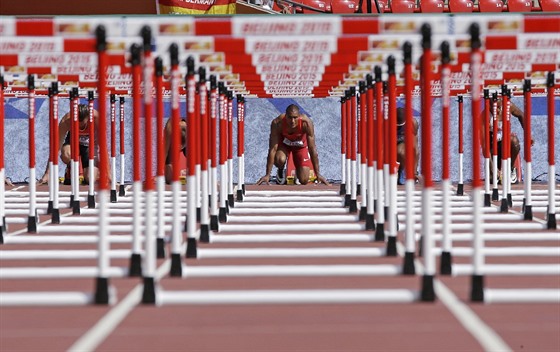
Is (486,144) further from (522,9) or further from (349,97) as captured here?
(522,9)

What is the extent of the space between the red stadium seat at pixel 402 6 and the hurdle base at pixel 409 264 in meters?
16.6

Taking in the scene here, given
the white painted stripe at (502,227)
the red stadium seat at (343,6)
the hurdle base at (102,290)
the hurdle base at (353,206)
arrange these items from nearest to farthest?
the hurdle base at (102,290) < the white painted stripe at (502,227) < the hurdle base at (353,206) < the red stadium seat at (343,6)

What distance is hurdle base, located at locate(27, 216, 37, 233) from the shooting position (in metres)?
11.1

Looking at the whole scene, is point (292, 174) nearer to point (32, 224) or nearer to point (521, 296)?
point (32, 224)

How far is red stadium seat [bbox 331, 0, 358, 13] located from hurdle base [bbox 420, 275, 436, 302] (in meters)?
18.4

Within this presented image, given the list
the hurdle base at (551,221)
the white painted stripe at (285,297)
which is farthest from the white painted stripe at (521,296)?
the hurdle base at (551,221)

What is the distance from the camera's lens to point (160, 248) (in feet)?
28.8

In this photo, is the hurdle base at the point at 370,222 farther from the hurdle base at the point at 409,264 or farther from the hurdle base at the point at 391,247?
the hurdle base at the point at 409,264

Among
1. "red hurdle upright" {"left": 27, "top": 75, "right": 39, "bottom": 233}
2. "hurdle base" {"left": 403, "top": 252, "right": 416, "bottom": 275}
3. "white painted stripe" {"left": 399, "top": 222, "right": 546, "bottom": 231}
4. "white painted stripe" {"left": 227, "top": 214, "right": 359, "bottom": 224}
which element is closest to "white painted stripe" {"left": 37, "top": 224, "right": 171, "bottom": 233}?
"red hurdle upright" {"left": 27, "top": 75, "right": 39, "bottom": 233}

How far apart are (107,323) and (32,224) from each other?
221 inches

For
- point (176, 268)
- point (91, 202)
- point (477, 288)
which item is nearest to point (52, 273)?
point (176, 268)

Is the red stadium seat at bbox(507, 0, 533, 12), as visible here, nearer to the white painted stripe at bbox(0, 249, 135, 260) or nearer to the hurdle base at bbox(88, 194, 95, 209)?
the hurdle base at bbox(88, 194, 95, 209)

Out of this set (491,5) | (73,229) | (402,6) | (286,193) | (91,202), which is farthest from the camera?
(491,5)

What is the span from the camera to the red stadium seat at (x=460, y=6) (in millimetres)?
24169
